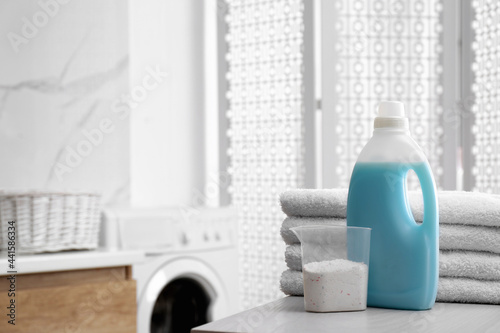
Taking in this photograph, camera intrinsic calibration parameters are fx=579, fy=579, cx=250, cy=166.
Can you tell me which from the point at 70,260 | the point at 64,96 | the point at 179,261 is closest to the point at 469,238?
the point at 70,260

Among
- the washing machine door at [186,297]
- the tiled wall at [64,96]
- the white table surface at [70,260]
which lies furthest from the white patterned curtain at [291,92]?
the white table surface at [70,260]

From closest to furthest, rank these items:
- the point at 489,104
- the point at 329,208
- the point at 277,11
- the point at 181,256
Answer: the point at 329,208
the point at 489,104
the point at 181,256
the point at 277,11

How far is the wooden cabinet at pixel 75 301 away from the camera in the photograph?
5.75 feet

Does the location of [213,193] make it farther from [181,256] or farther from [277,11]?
[277,11]

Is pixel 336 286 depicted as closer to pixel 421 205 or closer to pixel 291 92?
pixel 421 205

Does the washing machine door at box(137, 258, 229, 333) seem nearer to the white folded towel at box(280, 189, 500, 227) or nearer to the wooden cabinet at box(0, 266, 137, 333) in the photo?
the wooden cabinet at box(0, 266, 137, 333)

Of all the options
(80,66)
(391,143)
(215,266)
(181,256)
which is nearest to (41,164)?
(80,66)

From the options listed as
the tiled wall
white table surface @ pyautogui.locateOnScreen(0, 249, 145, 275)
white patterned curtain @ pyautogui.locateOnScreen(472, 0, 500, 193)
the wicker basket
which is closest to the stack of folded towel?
white table surface @ pyautogui.locateOnScreen(0, 249, 145, 275)

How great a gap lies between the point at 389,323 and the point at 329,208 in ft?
0.66

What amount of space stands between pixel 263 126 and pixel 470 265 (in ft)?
6.73

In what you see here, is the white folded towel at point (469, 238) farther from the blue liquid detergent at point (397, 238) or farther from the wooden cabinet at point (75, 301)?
the wooden cabinet at point (75, 301)

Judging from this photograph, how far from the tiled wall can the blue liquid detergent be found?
190 centimetres

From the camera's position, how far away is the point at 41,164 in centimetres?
232

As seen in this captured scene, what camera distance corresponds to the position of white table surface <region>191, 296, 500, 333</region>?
1.87 ft
